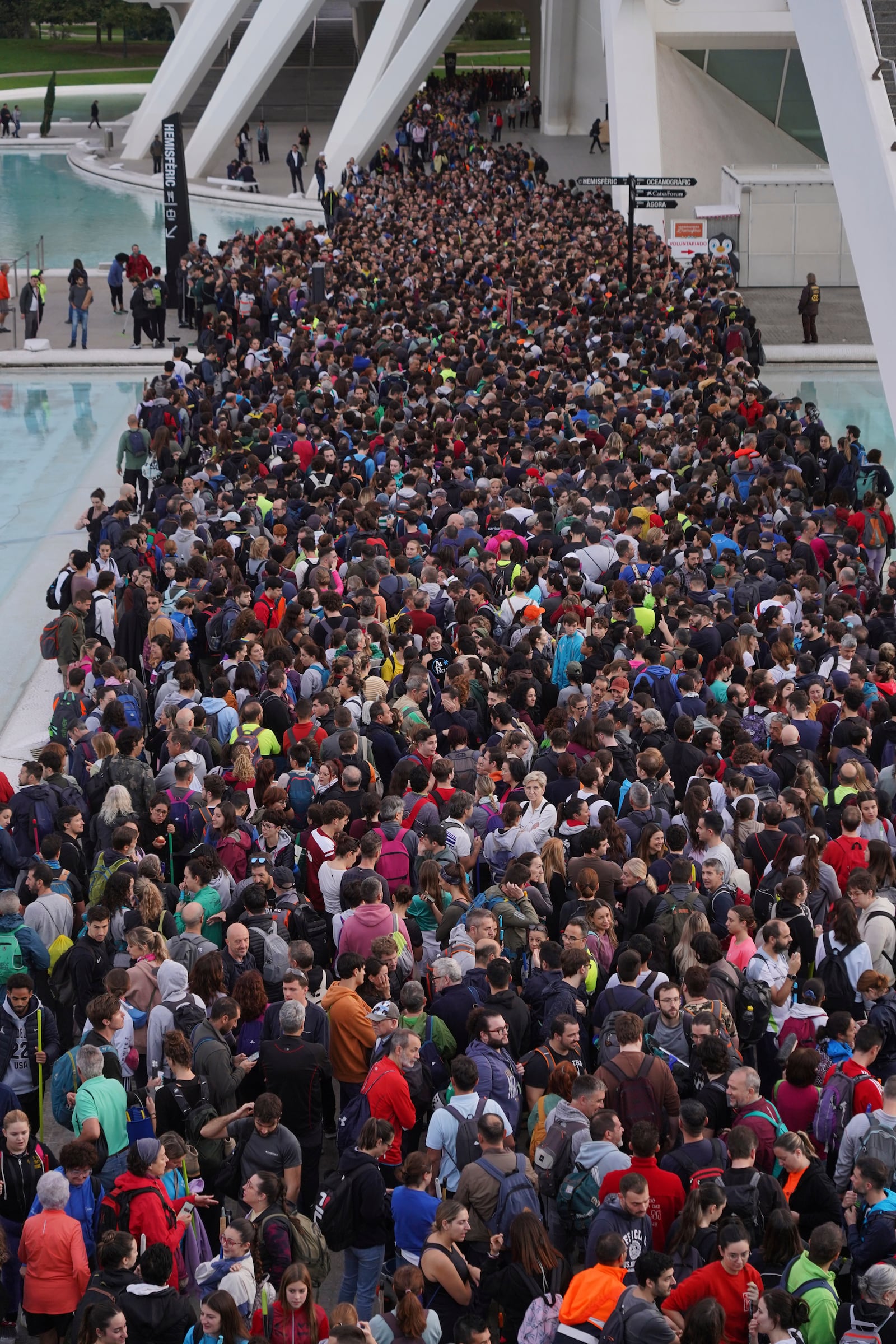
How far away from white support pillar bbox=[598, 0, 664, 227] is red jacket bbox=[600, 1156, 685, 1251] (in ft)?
87.0

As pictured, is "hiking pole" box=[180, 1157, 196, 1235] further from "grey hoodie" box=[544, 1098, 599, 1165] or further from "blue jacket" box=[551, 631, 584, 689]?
"blue jacket" box=[551, 631, 584, 689]

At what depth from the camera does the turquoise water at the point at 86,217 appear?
37.8 metres

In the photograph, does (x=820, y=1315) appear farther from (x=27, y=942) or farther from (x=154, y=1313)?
(x=27, y=942)

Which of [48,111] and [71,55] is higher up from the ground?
[71,55]

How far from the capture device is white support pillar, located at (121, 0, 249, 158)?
4322cm

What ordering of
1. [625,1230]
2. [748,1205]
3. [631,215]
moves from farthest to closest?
[631,215], [748,1205], [625,1230]

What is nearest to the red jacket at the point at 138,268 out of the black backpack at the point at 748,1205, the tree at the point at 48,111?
the black backpack at the point at 748,1205

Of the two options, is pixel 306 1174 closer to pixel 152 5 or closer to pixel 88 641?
pixel 88 641

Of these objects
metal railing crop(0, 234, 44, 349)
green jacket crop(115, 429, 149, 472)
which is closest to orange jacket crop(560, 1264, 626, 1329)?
green jacket crop(115, 429, 149, 472)

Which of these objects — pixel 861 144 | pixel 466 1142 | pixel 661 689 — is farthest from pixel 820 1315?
pixel 861 144

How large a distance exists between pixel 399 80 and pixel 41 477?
72.9 ft

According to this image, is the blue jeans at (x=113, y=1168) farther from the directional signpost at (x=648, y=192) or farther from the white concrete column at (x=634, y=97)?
the white concrete column at (x=634, y=97)

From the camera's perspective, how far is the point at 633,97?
103 ft

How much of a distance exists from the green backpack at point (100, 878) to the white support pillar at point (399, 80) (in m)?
33.9
